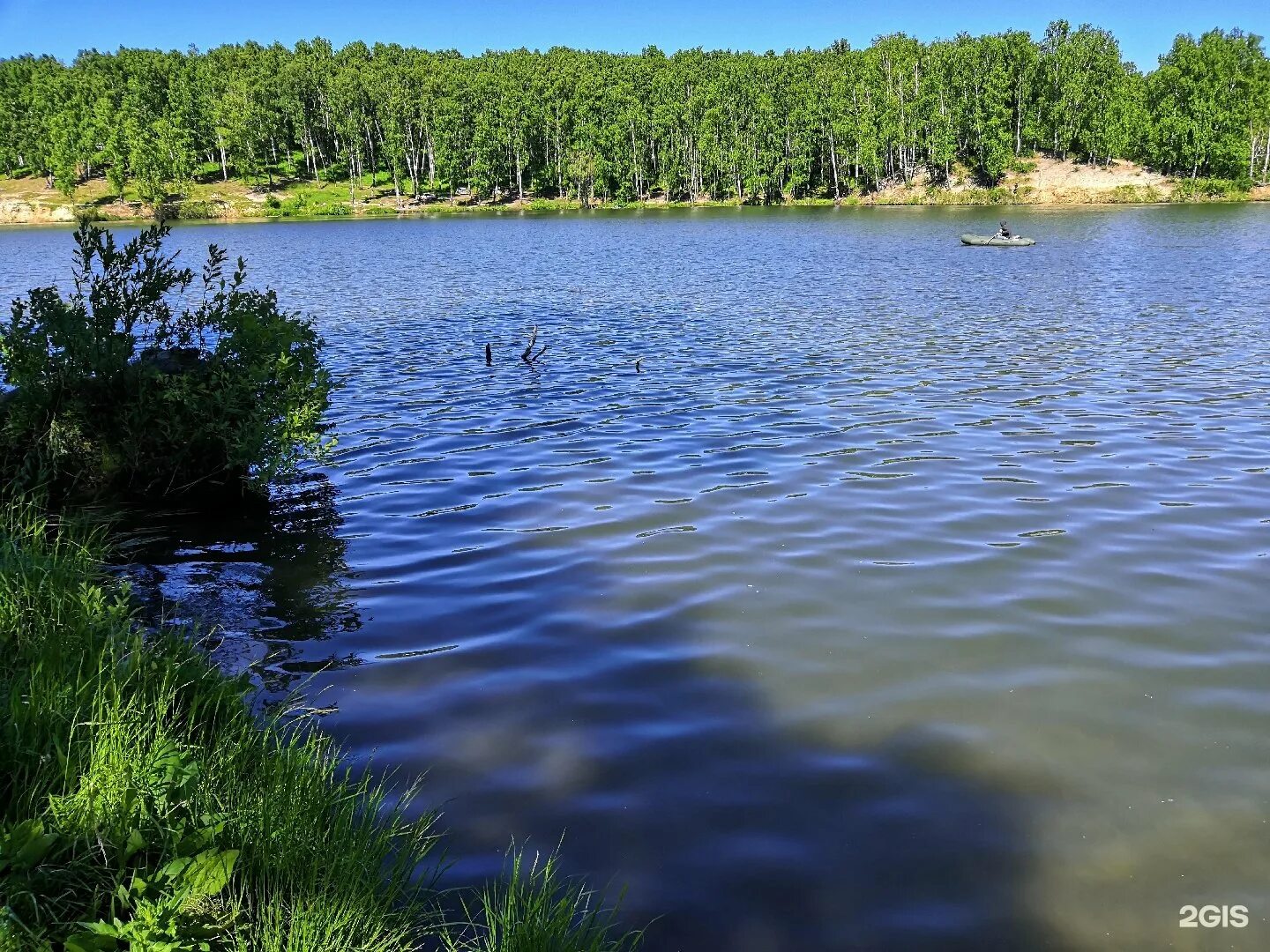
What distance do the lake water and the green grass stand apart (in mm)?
642

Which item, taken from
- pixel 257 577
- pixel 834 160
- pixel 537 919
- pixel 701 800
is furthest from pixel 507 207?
pixel 537 919

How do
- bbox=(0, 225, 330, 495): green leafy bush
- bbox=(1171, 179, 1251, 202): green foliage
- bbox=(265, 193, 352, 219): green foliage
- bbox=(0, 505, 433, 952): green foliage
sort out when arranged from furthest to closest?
bbox=(265, 193, 352, 219): green foliage < bbox=(1171, 179, 1251, 202): green foliage < bbox=(0, 225, 330, 495): green leafy bush < bbox=(0, 505, 433, 952): green foliage

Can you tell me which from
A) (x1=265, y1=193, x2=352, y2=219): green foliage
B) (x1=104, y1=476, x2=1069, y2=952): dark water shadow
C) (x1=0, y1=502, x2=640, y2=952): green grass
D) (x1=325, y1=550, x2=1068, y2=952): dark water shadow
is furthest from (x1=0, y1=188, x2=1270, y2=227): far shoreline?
(x1=0, y1=502, x2=640, y2=952): green grass

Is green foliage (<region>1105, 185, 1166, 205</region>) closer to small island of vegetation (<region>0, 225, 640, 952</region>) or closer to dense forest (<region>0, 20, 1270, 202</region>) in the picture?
dense forest (<region>0, 20, 1270, 202</region>)

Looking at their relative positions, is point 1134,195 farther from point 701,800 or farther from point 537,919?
point 537,919

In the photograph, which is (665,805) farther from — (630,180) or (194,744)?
(630,180)

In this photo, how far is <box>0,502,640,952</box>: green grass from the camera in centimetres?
335

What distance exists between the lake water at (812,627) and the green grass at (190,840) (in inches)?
25.3

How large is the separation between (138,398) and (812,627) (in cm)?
810

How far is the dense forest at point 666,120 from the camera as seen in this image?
11025cm

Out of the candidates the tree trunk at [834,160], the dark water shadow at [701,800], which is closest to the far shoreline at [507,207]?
the tree trunk at [834,160]

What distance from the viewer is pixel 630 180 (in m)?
138

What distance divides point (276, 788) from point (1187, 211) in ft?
298

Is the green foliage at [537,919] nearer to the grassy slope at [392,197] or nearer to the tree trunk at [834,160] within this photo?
the grassy slope at [392,197]
